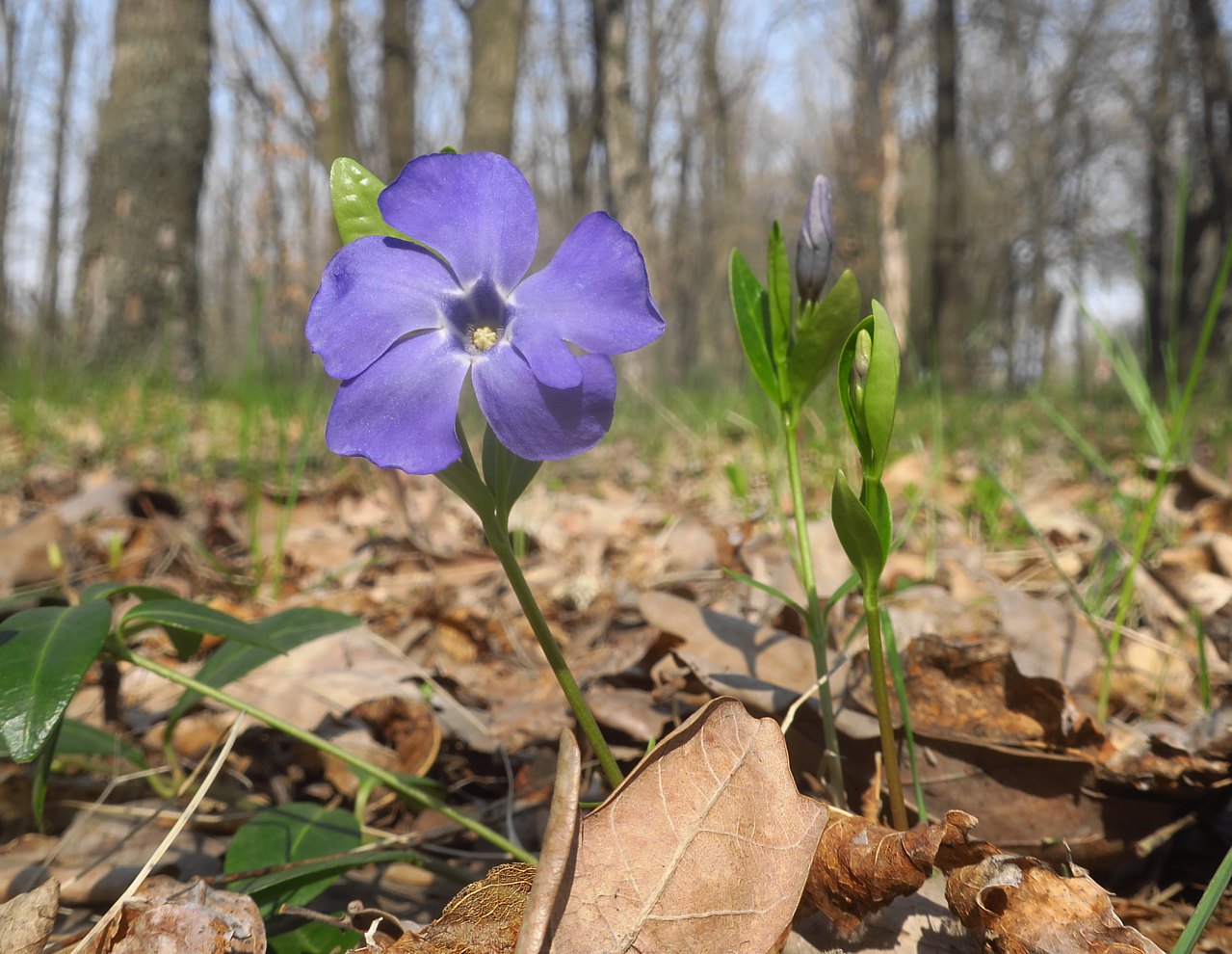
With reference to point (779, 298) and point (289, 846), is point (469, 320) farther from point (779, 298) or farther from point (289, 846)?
point (289, 846)

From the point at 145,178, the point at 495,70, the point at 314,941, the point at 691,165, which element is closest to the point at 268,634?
the point at 314,941

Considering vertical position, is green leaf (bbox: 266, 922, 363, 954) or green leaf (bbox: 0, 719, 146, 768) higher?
green leaf (bbox: 0, 719, 146, 768)

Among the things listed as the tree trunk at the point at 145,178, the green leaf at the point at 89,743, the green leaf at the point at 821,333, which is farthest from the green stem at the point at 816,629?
the tree trunk at the point at 145,178

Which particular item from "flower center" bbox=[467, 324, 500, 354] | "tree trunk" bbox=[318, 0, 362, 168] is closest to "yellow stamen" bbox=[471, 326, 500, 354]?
"flower center" bbox=[467, 324, 500, 354]

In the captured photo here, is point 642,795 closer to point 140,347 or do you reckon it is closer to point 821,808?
point 821,808

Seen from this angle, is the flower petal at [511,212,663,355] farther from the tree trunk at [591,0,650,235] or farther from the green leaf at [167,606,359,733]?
the tree trunk at [591,0,650,235]

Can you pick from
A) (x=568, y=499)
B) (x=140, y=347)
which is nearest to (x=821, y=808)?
(x=568, y=499)

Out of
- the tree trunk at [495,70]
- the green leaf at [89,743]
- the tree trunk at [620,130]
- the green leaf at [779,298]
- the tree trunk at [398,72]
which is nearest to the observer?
the green leaf at [779,298]

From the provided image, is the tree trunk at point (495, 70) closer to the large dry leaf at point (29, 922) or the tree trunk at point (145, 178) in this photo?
the tree trunk at point (145, 178)
